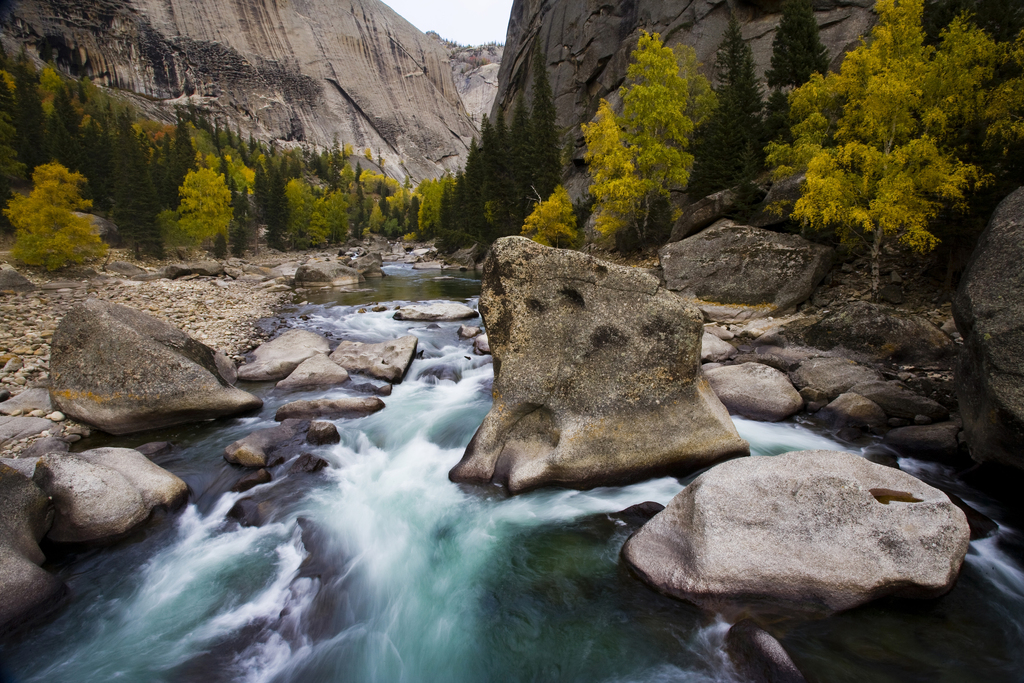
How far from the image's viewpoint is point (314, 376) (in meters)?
11.3

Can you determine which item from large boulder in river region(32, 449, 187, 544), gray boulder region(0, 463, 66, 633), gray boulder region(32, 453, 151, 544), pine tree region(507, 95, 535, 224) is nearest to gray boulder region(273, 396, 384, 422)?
large boulder in river region(32, 449, 187, 544)

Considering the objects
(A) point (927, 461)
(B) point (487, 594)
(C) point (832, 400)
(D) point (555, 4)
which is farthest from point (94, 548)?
(D) point (555, 4)

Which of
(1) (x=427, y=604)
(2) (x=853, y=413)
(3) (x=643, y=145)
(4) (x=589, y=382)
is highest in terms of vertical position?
(3) (x=643, y=145)

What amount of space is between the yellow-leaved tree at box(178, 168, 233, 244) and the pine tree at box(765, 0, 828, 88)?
48.3 metres

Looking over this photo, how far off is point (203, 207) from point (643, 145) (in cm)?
4096

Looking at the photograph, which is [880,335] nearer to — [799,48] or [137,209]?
[799,48]

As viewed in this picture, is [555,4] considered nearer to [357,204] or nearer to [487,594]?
[357,204]

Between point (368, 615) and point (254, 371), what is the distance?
8.87 meters

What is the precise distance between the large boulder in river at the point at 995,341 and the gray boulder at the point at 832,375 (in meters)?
3.00

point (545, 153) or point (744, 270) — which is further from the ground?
point (545, 153)

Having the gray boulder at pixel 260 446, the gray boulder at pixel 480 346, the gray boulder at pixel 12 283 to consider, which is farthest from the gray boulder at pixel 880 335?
the gray boulder at pixel 12 283

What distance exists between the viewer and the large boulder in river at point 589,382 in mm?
6406

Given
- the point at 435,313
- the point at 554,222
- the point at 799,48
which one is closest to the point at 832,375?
the point at 435,313

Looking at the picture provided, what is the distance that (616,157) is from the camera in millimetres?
23078
